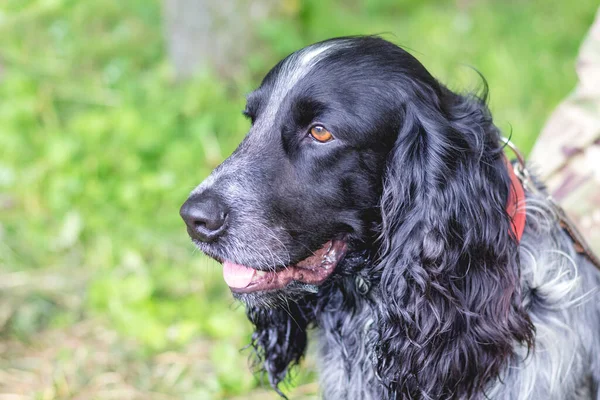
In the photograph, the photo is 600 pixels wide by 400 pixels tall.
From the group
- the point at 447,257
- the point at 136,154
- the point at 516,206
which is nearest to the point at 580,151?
the point at 516,206

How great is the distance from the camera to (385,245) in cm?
254

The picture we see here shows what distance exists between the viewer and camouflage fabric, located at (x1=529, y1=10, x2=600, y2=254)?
10.1 feet

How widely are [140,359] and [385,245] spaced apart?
6.89ft

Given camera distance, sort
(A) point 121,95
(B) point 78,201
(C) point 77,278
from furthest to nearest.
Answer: (A) point 121,95
(B) point 78,201
(C) point 77,278

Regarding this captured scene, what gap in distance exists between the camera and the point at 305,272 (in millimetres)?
2678

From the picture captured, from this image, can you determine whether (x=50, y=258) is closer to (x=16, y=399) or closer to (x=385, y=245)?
(x=16, y=399)

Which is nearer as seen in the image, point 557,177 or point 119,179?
point 557,177

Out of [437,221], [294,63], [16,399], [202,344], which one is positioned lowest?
[16,399]

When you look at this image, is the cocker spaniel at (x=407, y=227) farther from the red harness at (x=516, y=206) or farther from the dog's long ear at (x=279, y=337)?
the dog's long ear at (x=279, y=337)

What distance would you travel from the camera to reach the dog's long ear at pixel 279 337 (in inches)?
121

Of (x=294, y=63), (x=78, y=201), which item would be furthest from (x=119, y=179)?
(x=294, y=63)

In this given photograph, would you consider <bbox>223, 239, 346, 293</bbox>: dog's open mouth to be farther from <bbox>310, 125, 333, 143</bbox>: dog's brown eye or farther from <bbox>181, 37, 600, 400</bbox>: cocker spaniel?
<bbox>310, 125, 333, 143</bbox>: dog's brown eye

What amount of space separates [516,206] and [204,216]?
1142 millimetres

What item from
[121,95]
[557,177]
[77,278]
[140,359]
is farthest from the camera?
[121,95]
